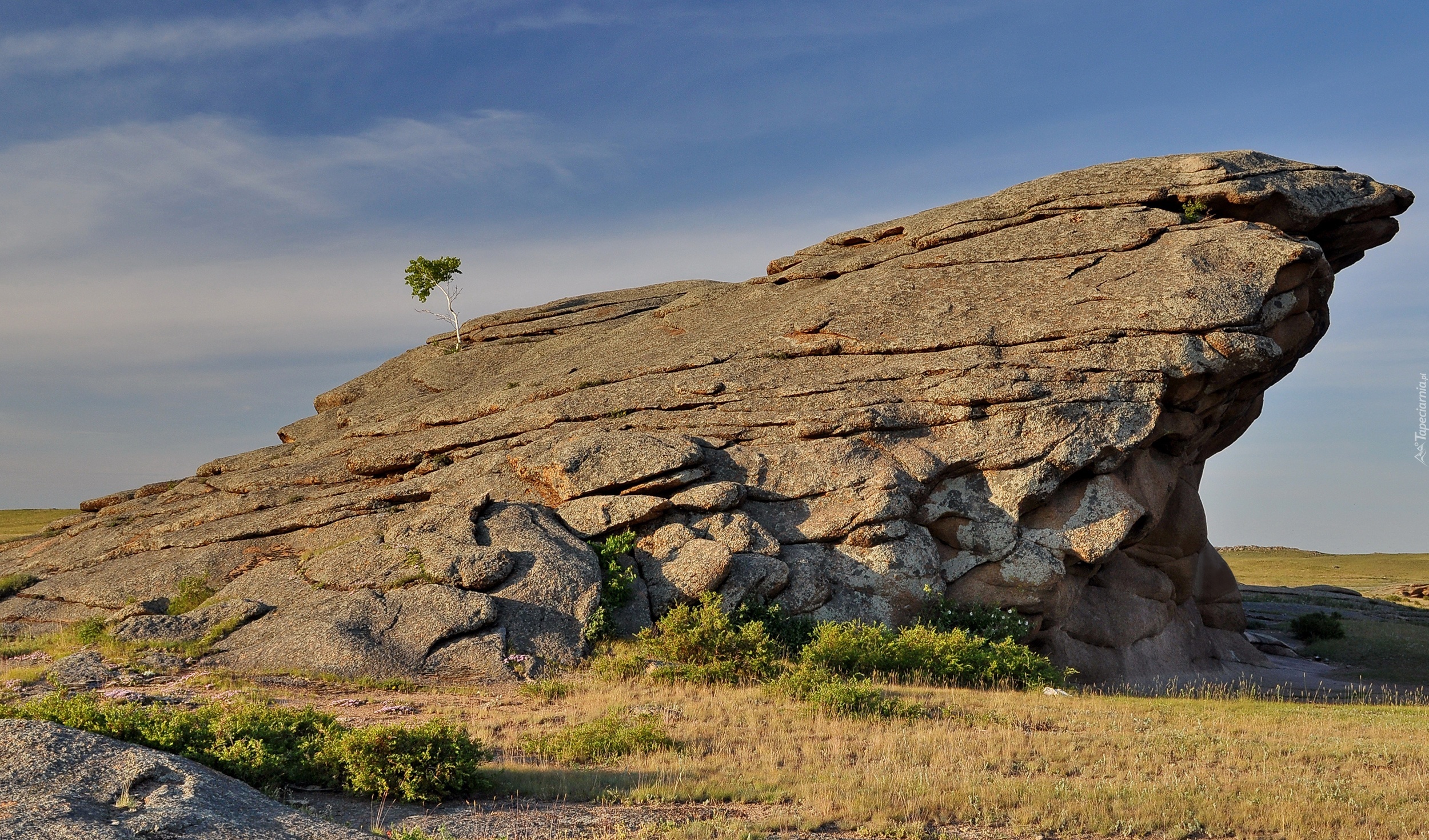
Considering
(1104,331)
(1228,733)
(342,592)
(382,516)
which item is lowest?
(1228,733)

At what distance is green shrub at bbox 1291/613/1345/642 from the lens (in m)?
45.4

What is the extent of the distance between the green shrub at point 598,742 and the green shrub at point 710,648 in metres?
5.40

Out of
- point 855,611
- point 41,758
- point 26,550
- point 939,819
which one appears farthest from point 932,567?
point 26,550

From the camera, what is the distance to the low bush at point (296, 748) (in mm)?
11898

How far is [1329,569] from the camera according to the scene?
430 feet

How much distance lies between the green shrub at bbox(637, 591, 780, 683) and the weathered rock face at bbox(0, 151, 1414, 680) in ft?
4.89

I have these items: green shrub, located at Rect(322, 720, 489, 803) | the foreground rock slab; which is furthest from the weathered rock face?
the foreground rock slab

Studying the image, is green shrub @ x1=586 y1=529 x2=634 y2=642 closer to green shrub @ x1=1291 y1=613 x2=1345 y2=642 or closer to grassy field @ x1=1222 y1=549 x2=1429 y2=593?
green shrub @ x1=1291 y1=613 x2=1345 y2=642

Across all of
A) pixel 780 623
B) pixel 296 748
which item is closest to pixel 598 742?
pixel 296 748

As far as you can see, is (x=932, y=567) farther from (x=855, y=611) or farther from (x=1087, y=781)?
(x=1087, y=781)

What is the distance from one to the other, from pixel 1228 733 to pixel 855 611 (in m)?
10.1

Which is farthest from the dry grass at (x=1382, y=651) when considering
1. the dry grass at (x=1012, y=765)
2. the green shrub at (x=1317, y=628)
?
the dry grass at (x=1012, y=765)

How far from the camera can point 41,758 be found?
31.0 feet

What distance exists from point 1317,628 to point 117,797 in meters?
50.1
